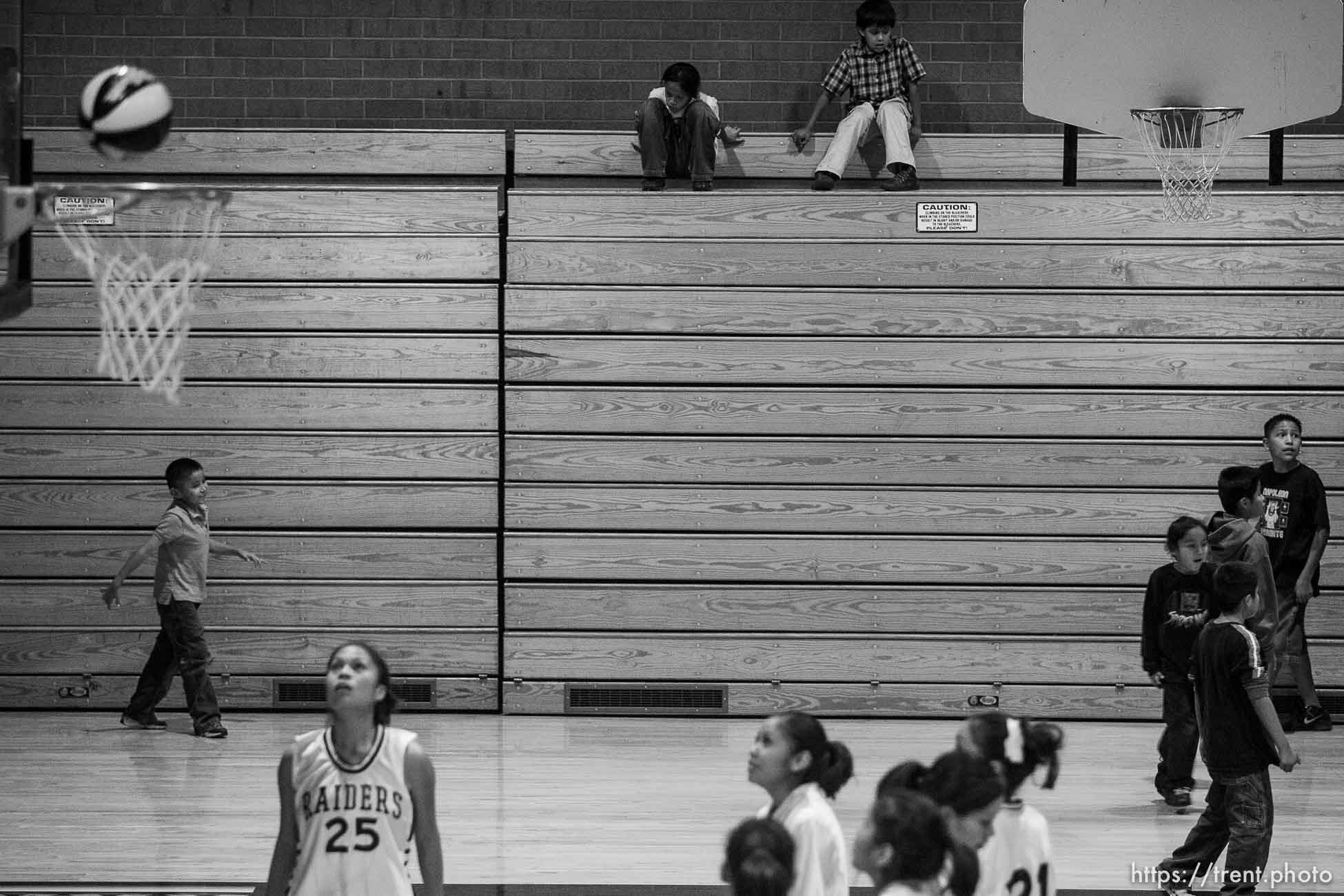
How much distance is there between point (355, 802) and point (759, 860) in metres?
1.41

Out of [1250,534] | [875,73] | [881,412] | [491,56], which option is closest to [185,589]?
[491,56]

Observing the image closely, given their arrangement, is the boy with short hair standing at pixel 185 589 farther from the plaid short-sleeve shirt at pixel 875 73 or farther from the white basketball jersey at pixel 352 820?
the white basketball jersey at pixel 352 820

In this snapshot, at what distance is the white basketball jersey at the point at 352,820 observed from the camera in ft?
12.4

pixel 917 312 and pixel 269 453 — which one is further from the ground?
pixel 917 312

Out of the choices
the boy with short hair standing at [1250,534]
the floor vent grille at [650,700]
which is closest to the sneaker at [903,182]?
the floor vent grille at [650,700]

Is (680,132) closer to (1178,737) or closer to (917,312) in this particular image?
(917,312)

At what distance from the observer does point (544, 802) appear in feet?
25.1

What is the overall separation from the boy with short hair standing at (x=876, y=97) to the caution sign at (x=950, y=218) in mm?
202

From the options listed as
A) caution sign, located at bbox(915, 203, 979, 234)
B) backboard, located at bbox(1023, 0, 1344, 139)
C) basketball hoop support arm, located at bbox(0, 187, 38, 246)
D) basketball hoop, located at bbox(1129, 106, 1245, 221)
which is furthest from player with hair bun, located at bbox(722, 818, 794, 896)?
caution sign, located at bbox(915, 203, 979, 234)

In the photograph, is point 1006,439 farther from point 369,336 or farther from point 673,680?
point 369,336

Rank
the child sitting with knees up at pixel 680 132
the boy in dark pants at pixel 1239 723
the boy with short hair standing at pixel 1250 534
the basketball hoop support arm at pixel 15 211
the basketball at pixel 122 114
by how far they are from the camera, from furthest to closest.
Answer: the child sitting with knees up at pixel 680 132 → the boy with short hair standing at pixel 1250 534 → the boy in dark pants at pixel 1239 723 → the basketball at pixel 122 114 → the basketball hoop support arm at pixel 15 211

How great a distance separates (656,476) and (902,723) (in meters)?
2.17

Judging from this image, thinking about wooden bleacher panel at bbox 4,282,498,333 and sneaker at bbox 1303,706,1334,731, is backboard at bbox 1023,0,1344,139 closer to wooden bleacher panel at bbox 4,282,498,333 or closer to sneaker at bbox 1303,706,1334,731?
sneaker at bbox 1303,706,1334,731

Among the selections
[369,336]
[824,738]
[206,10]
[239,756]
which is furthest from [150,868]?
[206,10]
